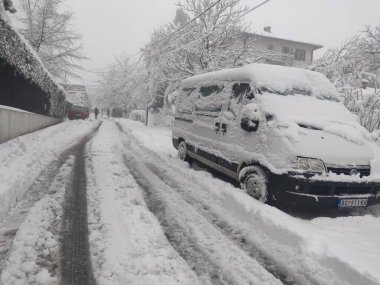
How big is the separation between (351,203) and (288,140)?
4.44ft

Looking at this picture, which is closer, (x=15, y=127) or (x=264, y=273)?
(x=264, y=273)

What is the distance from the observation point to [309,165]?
494cm

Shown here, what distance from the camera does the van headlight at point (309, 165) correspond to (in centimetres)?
492

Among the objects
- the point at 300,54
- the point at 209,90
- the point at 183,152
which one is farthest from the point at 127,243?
the point at 300,54

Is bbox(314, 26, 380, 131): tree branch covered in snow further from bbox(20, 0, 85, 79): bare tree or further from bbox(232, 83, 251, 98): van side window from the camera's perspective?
bbox(20, 0, 85, 79): bare tree

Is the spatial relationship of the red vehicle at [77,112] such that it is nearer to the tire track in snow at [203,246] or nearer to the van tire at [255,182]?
the tire track in snow at [203,246]

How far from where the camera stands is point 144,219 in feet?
→ 14.6

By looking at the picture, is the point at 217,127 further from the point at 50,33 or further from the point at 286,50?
the point at 286,50

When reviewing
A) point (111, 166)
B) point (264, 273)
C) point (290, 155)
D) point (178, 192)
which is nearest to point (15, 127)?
point (111, 166)

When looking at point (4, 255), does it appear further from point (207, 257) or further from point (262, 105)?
point (262, 105)

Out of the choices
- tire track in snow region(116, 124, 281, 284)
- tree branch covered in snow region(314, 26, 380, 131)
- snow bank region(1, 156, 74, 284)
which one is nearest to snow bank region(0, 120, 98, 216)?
snow bank region(1, 156, 74, 284)

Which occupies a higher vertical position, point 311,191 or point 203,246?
point 311,191

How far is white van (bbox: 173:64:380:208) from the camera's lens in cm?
496

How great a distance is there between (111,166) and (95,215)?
141 inches
